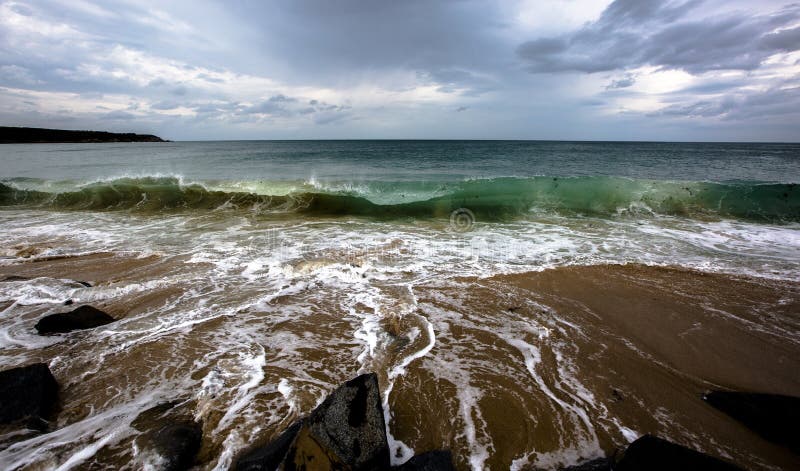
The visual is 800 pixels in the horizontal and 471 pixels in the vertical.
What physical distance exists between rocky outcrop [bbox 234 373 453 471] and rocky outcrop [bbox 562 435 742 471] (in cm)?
142

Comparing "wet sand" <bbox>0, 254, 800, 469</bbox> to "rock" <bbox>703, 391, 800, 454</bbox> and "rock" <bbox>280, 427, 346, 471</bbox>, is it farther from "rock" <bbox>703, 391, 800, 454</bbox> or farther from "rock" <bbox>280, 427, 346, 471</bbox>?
"rock" <bbox>280, 427, 346, 471</bbox>

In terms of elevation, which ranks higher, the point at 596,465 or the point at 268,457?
the point at 268,457

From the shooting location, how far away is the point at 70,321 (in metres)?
5.09

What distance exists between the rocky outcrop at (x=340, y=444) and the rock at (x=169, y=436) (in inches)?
18.7

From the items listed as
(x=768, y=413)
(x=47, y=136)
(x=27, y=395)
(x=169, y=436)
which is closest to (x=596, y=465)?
(x=768, y=413)

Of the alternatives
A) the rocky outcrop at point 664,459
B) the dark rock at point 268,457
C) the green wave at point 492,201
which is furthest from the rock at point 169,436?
the green wave at point 492,201

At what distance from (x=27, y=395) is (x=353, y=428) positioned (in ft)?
11.5

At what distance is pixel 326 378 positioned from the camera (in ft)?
13.6

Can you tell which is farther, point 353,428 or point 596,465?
point 596,465

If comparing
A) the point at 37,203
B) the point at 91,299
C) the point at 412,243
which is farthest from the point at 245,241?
the point at 37,203

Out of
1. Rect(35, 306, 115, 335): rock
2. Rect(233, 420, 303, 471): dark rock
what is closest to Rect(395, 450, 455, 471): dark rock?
Rect(233, 420, 303, 471): dark rock

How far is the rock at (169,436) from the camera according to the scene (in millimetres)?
2902

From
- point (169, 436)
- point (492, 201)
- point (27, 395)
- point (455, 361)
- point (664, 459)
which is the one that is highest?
point (492, 201)

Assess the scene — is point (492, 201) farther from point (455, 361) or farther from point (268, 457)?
point (268, 457)
